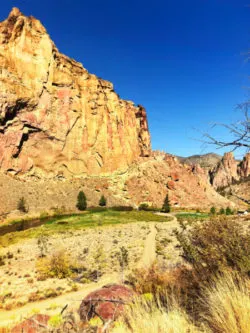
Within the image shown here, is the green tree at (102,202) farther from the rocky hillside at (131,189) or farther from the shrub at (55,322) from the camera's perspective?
the shrub at (55,322)

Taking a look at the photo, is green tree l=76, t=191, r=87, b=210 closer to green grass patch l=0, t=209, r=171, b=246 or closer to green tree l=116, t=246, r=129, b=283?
green grass patch l=0, t=209, r=171, b=246

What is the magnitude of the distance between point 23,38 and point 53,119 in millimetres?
23252

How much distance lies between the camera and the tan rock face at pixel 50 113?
68812 mm

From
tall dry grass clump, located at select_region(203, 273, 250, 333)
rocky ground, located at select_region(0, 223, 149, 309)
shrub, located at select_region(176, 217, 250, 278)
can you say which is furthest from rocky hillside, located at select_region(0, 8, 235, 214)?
A: tall dry grass clump, located at select_region(203, 273, 250, 333)

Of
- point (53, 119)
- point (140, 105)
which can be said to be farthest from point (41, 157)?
point (140, 105)

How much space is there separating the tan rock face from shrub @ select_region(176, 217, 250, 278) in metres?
68.3

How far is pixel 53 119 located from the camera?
77.1 metres

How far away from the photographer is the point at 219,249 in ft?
19.5

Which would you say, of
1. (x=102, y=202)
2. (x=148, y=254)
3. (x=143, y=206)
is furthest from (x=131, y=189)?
(x=148, y=254)

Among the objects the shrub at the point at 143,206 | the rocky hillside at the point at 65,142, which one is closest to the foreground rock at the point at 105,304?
the rocky hillside at the point at 65,142

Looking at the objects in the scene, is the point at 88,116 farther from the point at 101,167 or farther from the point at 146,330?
the point at 146,330

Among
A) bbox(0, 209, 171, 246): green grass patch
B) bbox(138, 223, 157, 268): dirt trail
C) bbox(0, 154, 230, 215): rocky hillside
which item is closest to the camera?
bbox(138, 223, 157, 268): dirt trail

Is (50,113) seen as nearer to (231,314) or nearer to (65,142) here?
(65,142)

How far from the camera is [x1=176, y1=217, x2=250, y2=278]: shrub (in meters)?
5.30
